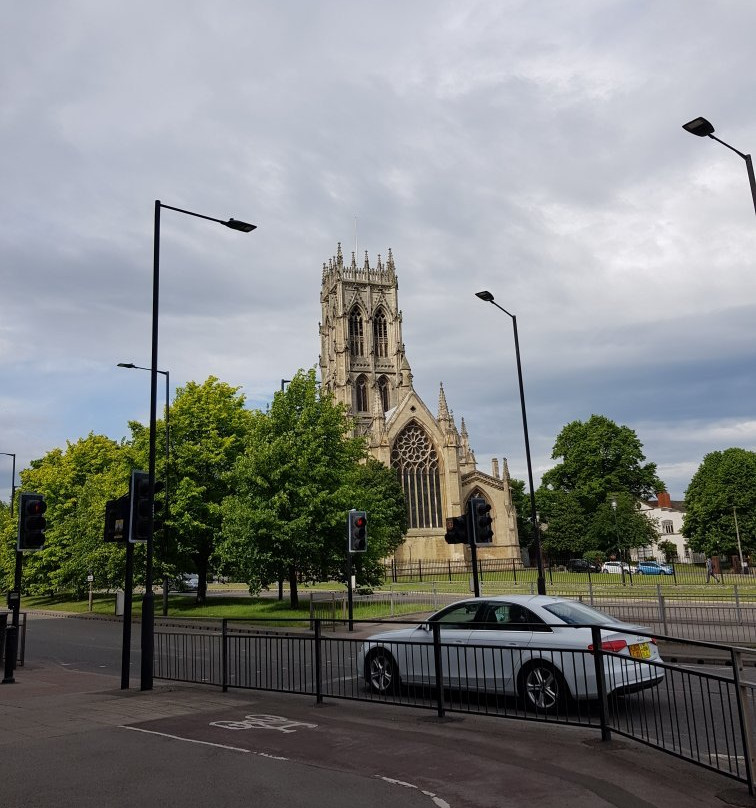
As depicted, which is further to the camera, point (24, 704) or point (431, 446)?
point (431, 446)

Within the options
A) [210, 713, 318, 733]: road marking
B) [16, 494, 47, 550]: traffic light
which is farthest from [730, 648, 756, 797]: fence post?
[16, 494, 47, 550]: traffic light

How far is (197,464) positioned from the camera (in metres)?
34.5

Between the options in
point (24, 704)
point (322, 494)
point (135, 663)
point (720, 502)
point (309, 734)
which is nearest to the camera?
point (309, 734)

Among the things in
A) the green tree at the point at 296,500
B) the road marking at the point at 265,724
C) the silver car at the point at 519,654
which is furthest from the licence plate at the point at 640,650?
the green tree at the point at 296,500

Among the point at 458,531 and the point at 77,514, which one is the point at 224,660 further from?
the point at 77,514

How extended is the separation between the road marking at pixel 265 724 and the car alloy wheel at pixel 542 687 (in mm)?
2655

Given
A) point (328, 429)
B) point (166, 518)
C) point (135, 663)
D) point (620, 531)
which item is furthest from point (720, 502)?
point (135, 663)

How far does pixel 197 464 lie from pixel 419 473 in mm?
41278

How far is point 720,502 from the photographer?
5991 cm

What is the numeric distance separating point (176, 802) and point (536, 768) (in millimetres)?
3203

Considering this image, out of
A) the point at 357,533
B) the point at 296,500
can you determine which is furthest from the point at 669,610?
the point at 296,500

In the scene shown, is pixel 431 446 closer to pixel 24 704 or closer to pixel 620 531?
pixel 620 531

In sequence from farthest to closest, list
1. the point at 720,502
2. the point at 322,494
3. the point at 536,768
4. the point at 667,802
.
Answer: the point at 720,502
the point at 322,494
the point at 536,768
the point at 667,802

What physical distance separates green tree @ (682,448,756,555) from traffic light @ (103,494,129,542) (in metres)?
55.7
